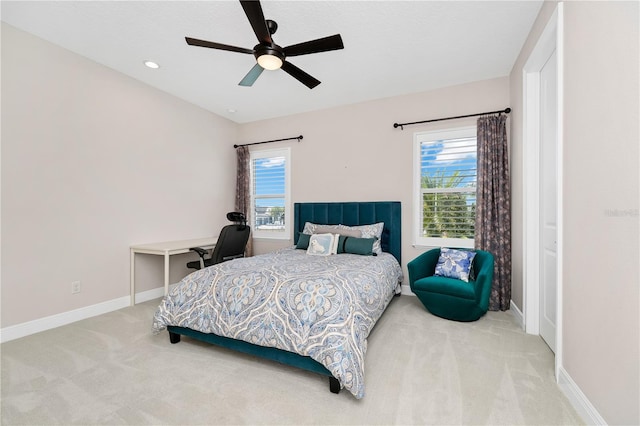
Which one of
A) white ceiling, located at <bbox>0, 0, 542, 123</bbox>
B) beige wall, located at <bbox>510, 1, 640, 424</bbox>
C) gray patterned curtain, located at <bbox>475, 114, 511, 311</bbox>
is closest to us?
beige wall, located at <bbox>510, 1, 640, 424</bbox>

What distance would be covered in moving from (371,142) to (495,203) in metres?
1.80

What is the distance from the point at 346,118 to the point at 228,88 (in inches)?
68.2

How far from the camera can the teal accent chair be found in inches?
109

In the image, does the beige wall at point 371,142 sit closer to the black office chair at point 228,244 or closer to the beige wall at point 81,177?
the black office chair at point 228,244

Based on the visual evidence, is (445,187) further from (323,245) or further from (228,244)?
(228,244)

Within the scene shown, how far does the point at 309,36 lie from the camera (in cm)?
270

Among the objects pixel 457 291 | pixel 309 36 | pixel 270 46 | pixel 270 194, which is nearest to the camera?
pixel 270 46

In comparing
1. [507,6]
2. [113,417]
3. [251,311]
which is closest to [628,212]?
[507,6]

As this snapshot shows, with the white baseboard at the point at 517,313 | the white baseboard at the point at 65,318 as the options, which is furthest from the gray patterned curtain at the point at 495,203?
the white baseboard at the point at 65,318

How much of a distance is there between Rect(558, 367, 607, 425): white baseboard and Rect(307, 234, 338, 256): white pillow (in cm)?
230

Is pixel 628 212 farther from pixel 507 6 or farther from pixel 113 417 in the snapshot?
pixel 113 417

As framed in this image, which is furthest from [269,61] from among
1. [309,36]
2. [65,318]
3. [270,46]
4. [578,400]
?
[65,318]

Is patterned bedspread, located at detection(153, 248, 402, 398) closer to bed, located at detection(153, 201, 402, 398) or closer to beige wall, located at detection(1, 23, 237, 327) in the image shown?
bed, located at detection(153, 201, 402, 398)

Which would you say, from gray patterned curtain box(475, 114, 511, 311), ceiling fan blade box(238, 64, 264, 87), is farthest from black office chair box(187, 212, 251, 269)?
gray patterned curtain box(475, 114, 511, 311)
